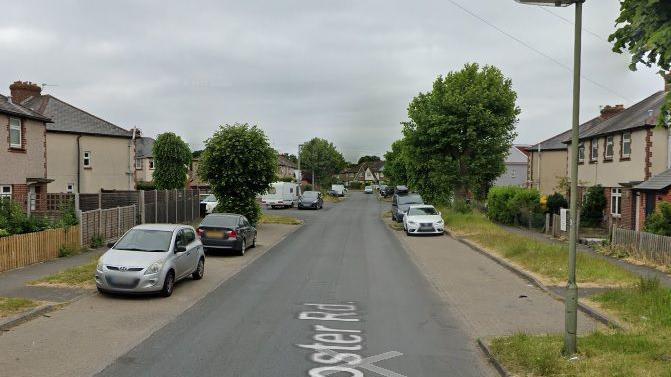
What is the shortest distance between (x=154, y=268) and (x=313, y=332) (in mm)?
4178

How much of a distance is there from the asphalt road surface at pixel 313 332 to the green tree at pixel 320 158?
238 feet

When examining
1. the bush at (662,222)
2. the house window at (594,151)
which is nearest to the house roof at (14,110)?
the bush at (662,222)

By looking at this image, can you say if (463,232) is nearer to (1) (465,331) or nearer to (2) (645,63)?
(1) (465,331)

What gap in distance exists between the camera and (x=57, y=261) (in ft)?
53.8

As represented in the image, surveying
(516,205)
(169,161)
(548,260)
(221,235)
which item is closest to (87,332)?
(221,235)

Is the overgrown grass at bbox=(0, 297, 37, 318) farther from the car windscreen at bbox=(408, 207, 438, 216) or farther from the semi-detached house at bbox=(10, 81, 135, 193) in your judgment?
the semi-detached house at bbox=(10, 81, 135, 193)

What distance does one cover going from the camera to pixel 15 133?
2434 cm

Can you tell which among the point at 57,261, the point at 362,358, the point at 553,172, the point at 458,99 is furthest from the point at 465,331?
the point at 553,172

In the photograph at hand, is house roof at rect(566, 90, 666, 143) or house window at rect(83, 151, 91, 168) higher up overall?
house roof at rect(566, 90, 666, 143)

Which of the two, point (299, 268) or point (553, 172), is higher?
point (553, 172)

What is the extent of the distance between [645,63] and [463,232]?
2285 cm

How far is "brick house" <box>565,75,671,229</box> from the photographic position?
1051 inches

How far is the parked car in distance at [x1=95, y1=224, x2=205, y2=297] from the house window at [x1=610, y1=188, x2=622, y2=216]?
930 inches

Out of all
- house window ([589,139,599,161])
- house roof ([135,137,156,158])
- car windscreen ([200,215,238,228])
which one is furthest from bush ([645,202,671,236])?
house roof ([135,137,156,158])
